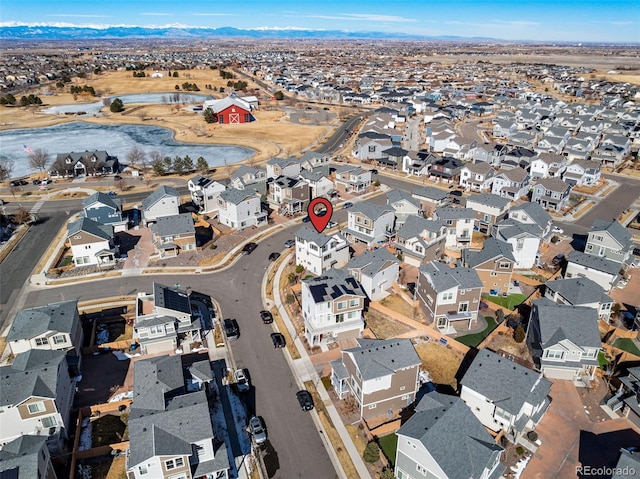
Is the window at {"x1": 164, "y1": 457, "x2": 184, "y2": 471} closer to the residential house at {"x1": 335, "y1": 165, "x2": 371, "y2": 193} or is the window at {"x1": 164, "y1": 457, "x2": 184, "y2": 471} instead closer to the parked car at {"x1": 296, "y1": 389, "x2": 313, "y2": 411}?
the parked car at {"x1": 296, "y1": 389, "x2": 313, "y2": 411}

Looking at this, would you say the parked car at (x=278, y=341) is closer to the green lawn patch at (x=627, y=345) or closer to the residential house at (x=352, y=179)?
the green lawn patch at (x=627, y=345)

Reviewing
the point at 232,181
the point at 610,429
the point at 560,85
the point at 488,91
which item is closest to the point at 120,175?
the point at 232,181

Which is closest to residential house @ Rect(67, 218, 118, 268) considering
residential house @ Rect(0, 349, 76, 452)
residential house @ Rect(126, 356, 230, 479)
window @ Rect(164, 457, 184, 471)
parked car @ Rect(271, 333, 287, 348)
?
residential house @ Rect(0, 349, 76, 452)

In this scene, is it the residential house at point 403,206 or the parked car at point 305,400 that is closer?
the parked car at point 305,400

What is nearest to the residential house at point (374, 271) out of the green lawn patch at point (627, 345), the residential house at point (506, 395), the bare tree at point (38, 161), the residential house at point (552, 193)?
the residential house at point (506, 395)

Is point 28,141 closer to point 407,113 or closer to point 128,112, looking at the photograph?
point 128,112
